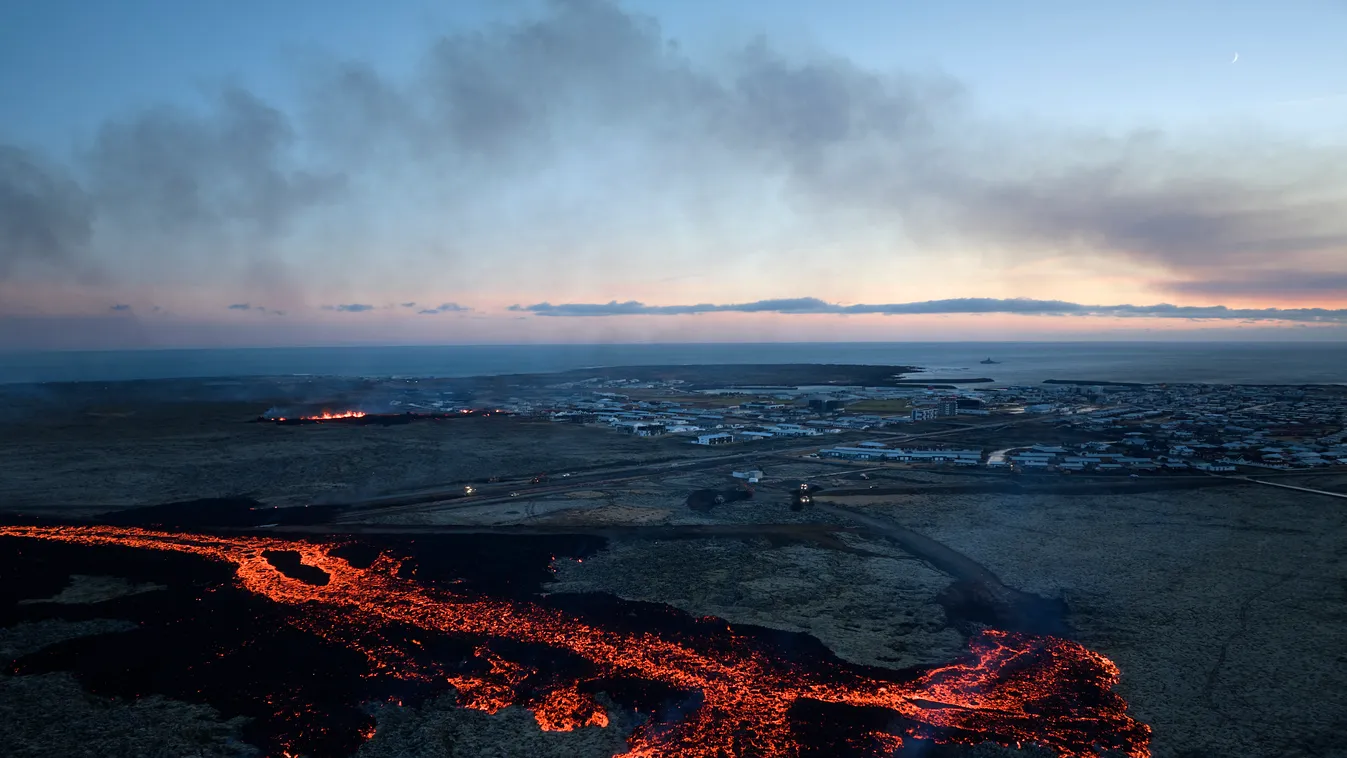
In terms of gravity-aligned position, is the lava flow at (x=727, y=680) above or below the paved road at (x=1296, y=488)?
below

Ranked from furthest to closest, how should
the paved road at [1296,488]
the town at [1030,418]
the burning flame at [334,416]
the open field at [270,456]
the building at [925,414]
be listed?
the building at [925,414]
the burning flame at [334,416]
the town at [1030,418]
the open field at [270,456]
the paved road at [1296,488]

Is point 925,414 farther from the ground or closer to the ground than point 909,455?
farther from the ground

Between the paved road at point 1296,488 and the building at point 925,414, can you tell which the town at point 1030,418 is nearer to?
the building at point 925,414

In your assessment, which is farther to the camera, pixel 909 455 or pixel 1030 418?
pixel 1030 418

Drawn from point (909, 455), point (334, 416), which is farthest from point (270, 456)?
point (909, 455)

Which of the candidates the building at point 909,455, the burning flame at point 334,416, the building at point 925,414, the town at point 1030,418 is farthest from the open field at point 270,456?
the building at point 925,414

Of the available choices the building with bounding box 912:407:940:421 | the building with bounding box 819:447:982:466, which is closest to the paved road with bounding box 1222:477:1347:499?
the building with bounding box 819:447:982:466

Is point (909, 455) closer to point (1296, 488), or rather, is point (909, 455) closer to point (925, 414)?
point (1296, 488)

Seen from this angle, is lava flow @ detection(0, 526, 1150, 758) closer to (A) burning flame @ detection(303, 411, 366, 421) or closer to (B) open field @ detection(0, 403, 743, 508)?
(B) open field @ detection(0, 403, 743, 508)

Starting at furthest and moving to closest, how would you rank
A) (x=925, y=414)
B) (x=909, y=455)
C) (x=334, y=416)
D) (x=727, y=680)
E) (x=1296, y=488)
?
1. (x=334, y=416)
2. (x=925, y=414)
3. (x=909, y=455)
4. (x=1296, y=488)
5. (x=727, y=680)
